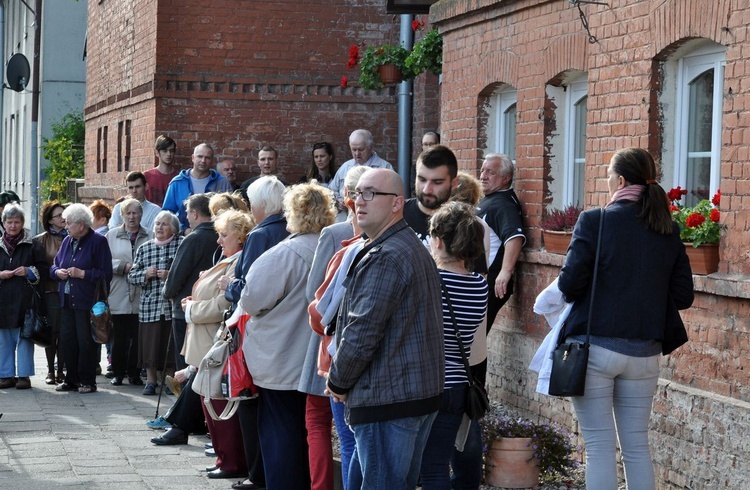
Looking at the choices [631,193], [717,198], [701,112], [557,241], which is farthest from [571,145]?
[631,193]

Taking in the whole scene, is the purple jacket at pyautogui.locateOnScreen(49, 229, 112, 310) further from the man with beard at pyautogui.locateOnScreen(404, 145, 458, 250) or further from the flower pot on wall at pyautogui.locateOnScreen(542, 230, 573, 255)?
the man with beard at pyautogui.locateOnScreen(404, 145, 458, 250)

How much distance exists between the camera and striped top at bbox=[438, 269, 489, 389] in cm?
571

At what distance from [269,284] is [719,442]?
Answer: 2697 mm

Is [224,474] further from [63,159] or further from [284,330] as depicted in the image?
[63,159]

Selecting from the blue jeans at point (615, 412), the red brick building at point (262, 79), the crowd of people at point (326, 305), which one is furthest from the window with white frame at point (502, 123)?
the red brick building at point (262, 79)

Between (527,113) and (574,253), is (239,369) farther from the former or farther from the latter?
(527,113)

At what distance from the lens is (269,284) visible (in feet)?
23.1

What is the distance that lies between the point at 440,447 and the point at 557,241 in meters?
3.46

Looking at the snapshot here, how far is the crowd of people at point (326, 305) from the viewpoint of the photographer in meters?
5.18

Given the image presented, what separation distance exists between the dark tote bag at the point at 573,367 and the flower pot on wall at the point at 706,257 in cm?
137

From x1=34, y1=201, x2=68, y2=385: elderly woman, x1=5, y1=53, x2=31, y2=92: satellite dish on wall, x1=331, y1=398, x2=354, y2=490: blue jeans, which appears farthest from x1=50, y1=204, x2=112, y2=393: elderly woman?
x1=5, y1=53, x2=31, y2=92: satellite dish on wall

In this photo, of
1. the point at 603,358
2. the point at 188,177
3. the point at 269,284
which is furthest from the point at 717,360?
the point at 188,177

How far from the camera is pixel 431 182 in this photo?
7219mm

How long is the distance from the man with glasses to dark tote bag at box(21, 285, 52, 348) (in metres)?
7.86
